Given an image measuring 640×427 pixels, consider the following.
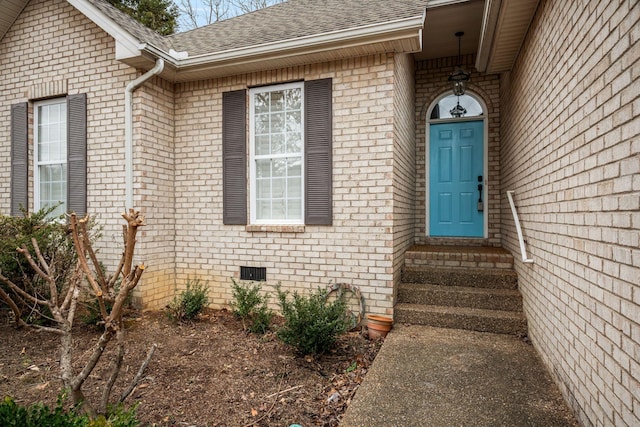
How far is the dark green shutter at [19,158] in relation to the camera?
18.2 feet

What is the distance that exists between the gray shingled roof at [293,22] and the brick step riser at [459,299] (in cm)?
328

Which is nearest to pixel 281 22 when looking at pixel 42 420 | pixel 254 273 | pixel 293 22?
pixel 293 22

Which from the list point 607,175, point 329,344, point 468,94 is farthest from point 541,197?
point 468,94

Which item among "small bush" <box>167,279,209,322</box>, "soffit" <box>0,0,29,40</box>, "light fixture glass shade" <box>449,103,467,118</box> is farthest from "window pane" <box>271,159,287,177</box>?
"soffit" <box>0,0,29,40</box>

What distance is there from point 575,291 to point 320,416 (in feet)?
6.61

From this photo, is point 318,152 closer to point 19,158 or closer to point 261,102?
point 261,102

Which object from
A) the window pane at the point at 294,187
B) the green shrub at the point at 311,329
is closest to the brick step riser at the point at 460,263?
the window pane at the point at 294,187

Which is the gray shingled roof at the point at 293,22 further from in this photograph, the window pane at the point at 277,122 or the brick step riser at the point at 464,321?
the brick step riser at the point at 464,321

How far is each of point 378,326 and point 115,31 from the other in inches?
193

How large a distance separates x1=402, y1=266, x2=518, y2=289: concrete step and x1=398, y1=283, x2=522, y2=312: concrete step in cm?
9

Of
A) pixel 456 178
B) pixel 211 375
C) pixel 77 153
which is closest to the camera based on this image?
pixel 211 375

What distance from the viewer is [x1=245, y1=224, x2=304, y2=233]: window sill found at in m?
4.72

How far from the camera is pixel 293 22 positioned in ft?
17.1

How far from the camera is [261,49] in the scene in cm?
449
